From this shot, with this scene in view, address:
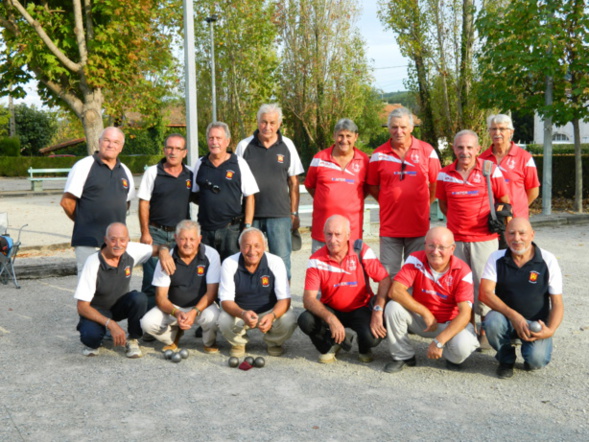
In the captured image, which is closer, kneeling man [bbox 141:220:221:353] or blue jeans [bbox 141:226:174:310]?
kneeling man [bbox 141:220:221:353]

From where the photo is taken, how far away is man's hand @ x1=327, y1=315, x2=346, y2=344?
514 cm

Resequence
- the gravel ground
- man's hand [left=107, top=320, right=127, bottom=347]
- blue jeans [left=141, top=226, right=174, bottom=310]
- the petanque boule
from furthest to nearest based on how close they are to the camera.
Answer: blue jeans [left=141, top=226, right=174, bottom=310] → man's hand [left=107, top=320, right=127, bottom=347] → the petanque boule → the gravel ground

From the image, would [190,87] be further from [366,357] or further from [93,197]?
[366,357]

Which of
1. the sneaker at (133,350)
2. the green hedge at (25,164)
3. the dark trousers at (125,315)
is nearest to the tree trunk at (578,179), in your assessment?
the dark trousers at (125,315)

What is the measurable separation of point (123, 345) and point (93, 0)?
9.45 m

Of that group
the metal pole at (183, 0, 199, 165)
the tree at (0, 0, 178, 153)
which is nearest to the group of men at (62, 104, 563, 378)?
the metal pole at (183, 0, 199, 165)

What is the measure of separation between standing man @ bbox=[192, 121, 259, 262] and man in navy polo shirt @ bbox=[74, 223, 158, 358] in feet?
1.84

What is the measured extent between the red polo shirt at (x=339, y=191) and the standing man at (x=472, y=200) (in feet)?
2.58

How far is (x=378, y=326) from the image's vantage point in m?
5.19

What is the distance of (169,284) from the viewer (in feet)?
18.5

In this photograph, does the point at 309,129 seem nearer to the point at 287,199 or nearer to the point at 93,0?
the point at 93,0

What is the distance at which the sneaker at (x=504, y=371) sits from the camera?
4922 mm

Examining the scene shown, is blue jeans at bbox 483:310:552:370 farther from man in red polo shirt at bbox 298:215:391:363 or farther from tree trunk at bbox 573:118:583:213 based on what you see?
tree trunk at bbox 573:118:583:213

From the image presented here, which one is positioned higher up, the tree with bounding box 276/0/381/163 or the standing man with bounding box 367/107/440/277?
the tree with bounding box 276/0/381/163
